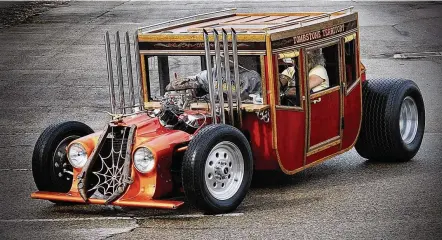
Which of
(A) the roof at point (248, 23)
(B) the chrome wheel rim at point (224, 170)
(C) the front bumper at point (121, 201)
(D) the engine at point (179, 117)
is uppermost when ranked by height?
(A) the roof at point (248, 23)

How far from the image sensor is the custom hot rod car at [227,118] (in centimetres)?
1109

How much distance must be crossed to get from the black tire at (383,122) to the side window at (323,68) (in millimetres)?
725

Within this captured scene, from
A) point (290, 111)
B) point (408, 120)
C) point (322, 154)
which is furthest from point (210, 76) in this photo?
point (408, 120)

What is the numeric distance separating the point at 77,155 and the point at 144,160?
A: 82 centimetres

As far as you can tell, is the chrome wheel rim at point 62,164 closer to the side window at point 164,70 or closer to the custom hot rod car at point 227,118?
the custom hot rod car at point 227,118

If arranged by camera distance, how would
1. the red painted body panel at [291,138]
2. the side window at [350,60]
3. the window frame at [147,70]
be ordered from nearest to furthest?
the window frame at [147,70] < the red painted body panel at [291,138] < the side window at [350,60]

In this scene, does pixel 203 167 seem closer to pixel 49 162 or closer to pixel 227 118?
pixel 227 118

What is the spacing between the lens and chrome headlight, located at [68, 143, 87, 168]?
11461 mm

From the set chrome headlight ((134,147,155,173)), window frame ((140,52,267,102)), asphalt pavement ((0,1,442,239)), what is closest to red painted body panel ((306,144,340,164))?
asphalt pavement ((0,1,442,239))

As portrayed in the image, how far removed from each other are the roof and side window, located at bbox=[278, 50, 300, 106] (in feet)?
1.13

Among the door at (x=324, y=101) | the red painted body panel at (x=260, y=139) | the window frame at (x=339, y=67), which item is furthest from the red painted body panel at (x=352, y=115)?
the red painted body panel at (x=260, y=139)

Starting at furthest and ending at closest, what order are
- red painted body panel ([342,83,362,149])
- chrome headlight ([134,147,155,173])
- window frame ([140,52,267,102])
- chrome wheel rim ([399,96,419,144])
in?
chrome wheel rim ([399,96,419,144]), red painted body panel ([342,83,362,149]), window frame ([140,52,267,102]), chrome headlight ([134,147,155,173])

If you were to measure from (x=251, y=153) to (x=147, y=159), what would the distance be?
1.06m

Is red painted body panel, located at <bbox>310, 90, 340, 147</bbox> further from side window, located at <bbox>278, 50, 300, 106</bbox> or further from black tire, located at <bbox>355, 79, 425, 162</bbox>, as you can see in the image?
black tire, located at <bbox>355, 79, 425, 162</bbox>
